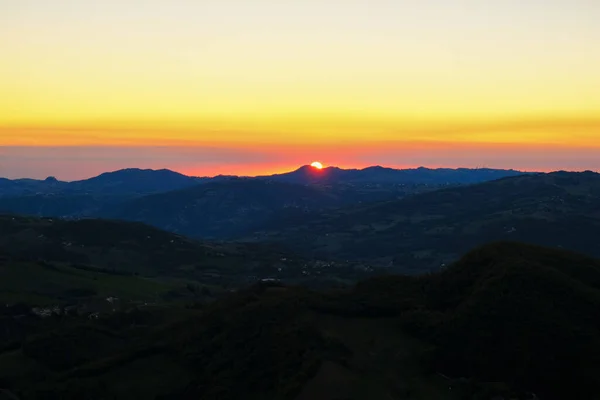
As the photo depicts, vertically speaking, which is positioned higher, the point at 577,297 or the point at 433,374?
the point at 577,297

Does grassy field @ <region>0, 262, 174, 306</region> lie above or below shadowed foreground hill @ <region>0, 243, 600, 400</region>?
below

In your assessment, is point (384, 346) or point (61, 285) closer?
point (384, 346)

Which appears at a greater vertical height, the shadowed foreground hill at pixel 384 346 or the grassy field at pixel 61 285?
the shadowed foreground hill at pixel 384 346

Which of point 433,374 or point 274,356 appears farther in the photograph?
point 274,356

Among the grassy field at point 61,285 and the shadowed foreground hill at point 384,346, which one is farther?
the grassy field at point 61,285

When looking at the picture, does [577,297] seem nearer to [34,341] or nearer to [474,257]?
[474,257]

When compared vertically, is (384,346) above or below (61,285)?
above

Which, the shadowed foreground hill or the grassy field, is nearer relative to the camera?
the shadowed foreground hill

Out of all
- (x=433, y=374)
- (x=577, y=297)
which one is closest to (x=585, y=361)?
(x=577, y=297)
